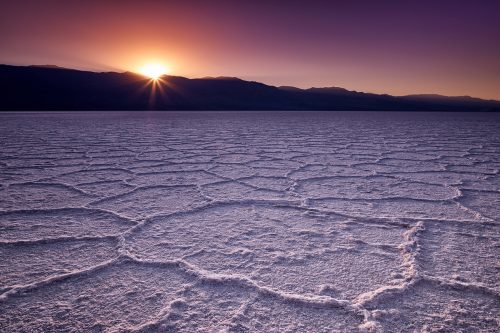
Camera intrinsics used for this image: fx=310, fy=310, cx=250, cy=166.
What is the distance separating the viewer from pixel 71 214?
1.31 metres

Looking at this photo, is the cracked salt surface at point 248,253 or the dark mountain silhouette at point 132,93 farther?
the dark mountain silhouette at point 132,93

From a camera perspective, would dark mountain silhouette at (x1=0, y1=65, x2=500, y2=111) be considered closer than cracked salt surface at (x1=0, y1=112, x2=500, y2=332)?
No

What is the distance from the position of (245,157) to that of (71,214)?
5.62ft

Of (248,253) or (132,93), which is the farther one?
(132,93)

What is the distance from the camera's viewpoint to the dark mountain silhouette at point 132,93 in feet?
81.1

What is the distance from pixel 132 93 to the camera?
3023 cm

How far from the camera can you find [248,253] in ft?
3.21

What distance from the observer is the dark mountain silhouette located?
24734 millimetres

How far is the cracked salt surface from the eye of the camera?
2.26 feet

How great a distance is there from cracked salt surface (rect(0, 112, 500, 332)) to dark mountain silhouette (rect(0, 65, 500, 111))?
22.2m

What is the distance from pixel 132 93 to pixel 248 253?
32285 millimetres

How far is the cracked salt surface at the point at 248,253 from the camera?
69 centimetres

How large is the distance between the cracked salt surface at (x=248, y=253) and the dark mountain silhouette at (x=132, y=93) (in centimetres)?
2217

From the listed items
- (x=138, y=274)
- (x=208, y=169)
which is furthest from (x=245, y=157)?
(x=138, y=274)
